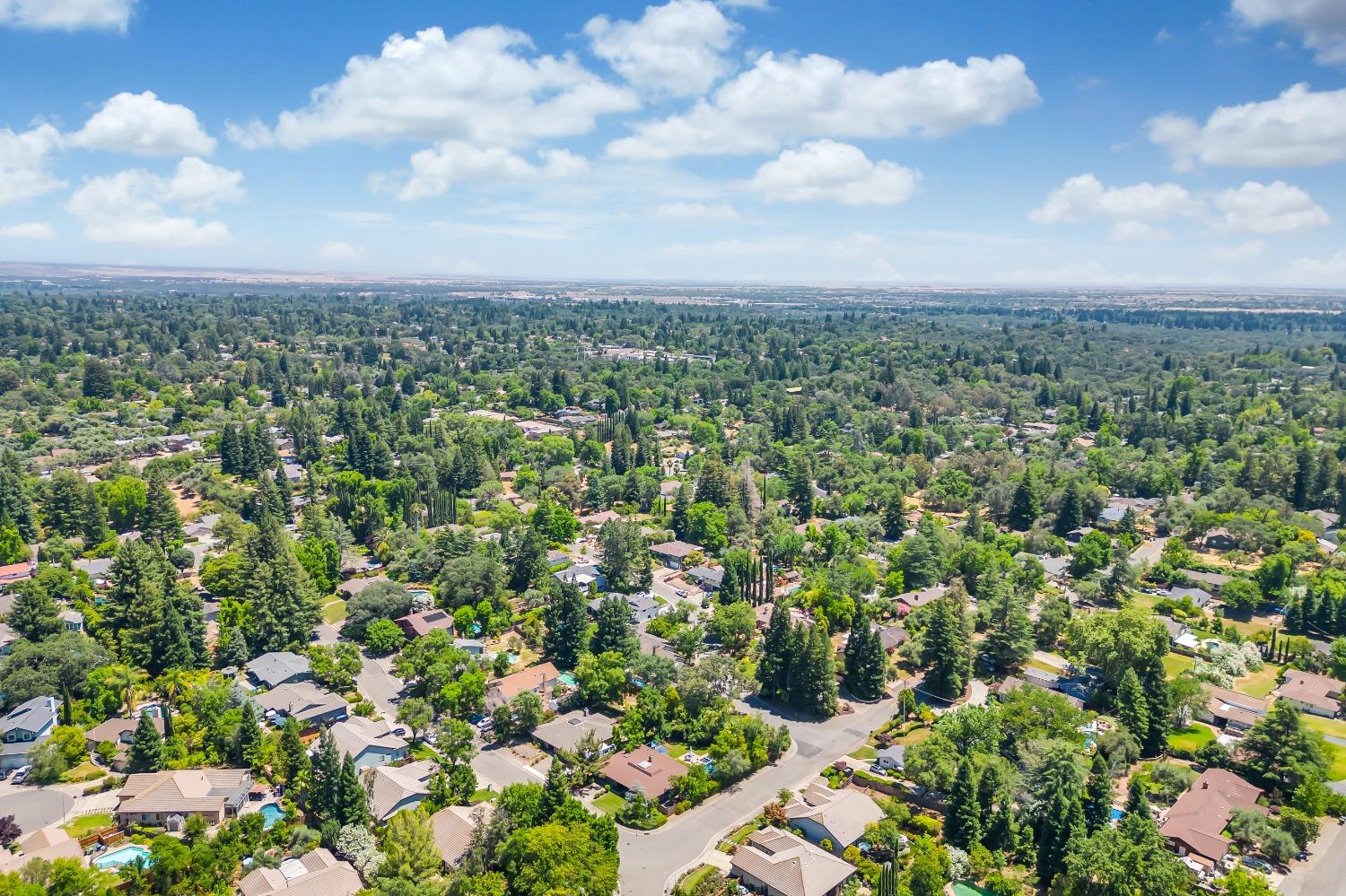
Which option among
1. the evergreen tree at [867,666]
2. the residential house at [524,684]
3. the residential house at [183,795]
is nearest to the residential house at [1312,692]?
the evergreen tree at [867,666]

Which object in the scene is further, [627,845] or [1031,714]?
[1031,714]

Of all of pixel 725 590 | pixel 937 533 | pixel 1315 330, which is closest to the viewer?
pixel 725 590

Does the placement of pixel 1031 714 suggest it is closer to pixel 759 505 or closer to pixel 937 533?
pixel 937 533

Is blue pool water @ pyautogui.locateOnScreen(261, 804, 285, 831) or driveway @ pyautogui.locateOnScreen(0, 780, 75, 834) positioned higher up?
driveway @ pyautogui.locateOnScreen(0, 780, 75, 834)

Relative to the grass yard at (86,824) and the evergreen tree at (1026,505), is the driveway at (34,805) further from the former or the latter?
the evergreen tree at (1026,505)

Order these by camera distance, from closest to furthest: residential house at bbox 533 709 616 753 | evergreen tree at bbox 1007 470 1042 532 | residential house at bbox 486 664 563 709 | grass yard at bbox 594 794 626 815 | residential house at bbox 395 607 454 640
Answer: grass yard at bbox 594 794 626 815
residential house at bbox 533 709 616 753
residential house at bbox 486 664 563 709
residential house at bbox 395 607 454 640
evergreen tree at bbox 1007 470 1042 532

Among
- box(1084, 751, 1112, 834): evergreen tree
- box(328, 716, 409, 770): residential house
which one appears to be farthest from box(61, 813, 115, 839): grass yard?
box(1084, 751, 1112, 834): evergreen tree

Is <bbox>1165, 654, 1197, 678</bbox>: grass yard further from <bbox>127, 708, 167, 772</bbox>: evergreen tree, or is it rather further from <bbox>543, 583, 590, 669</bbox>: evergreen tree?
<bbox>127, 708, 167, 772</bbox>: evergreen tree

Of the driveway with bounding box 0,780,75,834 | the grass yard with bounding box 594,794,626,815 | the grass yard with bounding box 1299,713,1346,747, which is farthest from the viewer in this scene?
the grass yard with bounding box 1299,713,1346,747

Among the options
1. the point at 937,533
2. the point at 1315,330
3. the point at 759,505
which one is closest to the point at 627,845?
the point at 937,533
